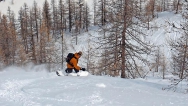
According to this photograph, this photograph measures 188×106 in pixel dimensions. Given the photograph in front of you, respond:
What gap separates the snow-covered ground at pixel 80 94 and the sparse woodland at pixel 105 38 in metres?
4.25

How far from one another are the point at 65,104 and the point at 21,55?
38.7m

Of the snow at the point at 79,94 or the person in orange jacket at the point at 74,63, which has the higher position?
the person in orange jacket at the point at 74,63

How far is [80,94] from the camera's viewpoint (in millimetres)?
8234

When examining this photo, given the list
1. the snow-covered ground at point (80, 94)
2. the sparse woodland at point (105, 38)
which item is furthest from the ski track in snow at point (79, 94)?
the sparse woodland at point (105, 38)

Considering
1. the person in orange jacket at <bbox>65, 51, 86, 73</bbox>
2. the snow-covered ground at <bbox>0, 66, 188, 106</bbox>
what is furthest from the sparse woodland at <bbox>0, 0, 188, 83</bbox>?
the snow-covered ground at <bbox>0, 66, 188, 106</bbox>

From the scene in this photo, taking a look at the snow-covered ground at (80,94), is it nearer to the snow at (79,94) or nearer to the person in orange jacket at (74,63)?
the snow at (79,94)

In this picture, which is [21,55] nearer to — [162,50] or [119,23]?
[162,50]

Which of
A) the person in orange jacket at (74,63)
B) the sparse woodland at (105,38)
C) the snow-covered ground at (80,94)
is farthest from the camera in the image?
the sparse woodland at (105,38)

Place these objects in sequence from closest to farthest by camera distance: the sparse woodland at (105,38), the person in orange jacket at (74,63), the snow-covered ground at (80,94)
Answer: the snow-covered ground at (80,94), the person in orange jacket at (74,63), the sparse woodland at (105,38)

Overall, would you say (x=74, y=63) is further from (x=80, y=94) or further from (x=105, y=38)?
(x=105, y=38)

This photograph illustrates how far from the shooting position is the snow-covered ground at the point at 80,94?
24.3ft

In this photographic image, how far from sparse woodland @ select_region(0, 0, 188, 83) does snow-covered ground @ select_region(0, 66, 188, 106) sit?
4245 mm

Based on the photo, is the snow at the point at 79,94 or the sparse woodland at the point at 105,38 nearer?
the snow at the point at 79,94

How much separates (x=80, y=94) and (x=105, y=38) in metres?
8.82
